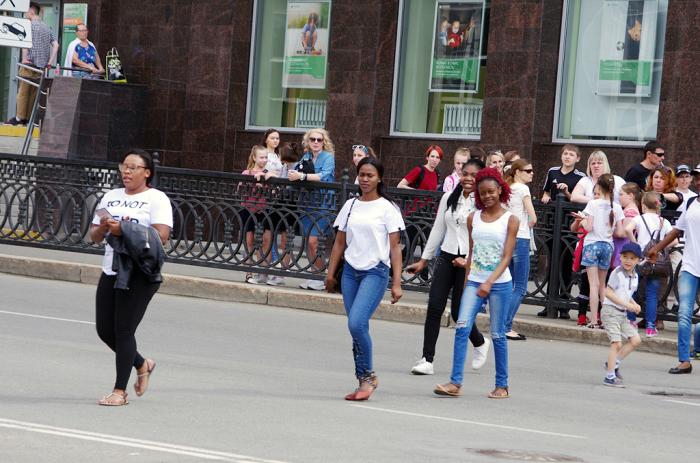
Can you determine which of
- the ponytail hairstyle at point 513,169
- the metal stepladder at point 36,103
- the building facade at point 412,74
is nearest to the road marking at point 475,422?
the ponytail hairstyle at point 513,169

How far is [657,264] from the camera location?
48.0 ft

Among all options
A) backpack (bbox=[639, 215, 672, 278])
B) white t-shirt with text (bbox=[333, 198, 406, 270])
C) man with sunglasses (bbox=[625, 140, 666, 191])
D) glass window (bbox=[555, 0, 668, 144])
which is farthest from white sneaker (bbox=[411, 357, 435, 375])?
glass window (bbox=[555, 0, 668, 144])

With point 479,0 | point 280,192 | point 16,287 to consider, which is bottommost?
point 16,287

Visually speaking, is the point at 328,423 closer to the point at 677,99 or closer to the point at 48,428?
the point at 48,428

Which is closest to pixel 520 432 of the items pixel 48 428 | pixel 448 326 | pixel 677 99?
pixel 48 428

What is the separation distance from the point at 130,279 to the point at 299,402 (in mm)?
1514

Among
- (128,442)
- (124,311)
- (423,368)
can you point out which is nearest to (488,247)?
(423,368)

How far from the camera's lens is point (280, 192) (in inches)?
688

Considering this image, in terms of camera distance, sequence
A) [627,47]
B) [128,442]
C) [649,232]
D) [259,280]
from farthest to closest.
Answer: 1. [627,47]
2. [259,280]
3. [649,232]
4. [128,442]

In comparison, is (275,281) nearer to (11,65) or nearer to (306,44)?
(306,44)

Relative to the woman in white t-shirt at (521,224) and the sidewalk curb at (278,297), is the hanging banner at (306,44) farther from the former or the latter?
the woman in white t-shirt at (521,224)

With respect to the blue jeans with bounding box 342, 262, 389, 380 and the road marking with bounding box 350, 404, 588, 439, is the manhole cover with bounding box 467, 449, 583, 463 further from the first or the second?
the blue jeans with bounding box 342, 262, 389, 380

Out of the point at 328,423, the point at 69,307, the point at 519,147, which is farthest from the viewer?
the point at 519,147

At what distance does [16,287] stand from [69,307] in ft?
6.87
